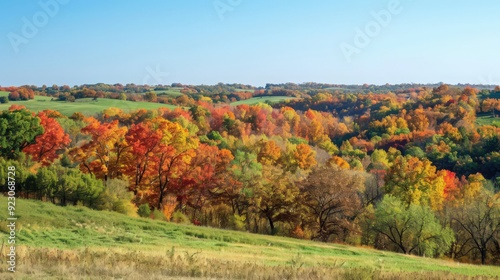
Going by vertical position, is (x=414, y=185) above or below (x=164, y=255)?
below

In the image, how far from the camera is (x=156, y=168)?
159 ft

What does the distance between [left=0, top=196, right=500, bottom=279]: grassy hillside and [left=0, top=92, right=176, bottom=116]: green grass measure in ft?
335

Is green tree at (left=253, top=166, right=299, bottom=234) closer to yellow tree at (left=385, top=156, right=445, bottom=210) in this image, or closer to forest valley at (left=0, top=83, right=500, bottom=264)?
forest valley at (left=0, top=83, right=500, bottom=264)

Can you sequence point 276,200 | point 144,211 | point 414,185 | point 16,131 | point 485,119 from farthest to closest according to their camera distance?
1. point 485,119
2. point 414,185
3. point 16,131
4. point 276,200
5. point 144,211

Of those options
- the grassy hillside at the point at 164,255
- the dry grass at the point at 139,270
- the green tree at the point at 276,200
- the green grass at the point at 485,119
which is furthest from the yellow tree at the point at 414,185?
the green grass at the point at 485,119

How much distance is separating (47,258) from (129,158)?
33.1 metres

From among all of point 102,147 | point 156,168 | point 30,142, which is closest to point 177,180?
point 156,168

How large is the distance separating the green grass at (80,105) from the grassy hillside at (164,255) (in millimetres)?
102259

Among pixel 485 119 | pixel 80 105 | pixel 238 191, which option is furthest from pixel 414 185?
pixel 80 105

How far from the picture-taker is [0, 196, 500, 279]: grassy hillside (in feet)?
46.6

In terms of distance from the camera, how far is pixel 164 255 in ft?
61.6

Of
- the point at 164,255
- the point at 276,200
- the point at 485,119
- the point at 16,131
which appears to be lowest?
the point at 276,200

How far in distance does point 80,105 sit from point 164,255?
435 ft

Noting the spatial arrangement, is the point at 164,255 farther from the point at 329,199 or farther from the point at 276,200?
the point at 329,199
